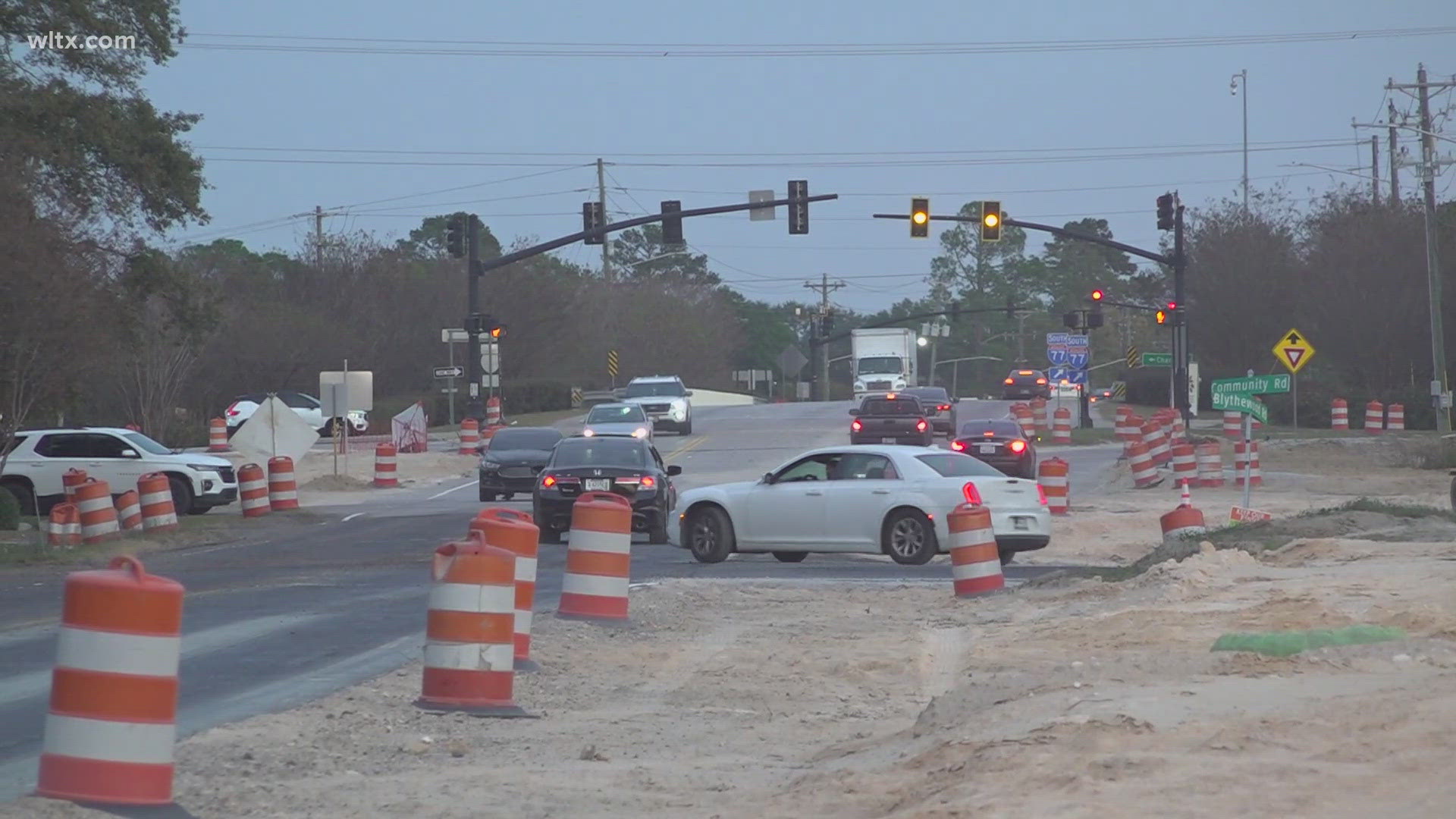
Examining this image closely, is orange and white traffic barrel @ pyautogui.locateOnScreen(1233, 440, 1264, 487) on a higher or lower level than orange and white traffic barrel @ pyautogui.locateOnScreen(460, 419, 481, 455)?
lower

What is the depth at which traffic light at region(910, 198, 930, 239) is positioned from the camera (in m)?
43.4

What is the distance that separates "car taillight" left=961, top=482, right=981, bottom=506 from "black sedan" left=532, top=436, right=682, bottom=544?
218 inches

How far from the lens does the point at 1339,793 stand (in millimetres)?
6219

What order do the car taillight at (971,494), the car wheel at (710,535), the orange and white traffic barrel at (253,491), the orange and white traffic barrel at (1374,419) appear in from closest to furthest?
the car taillight at (971,494) < the car wheel at (710,535) < the orange and white traffic barrel at (253,491) < the orange and white traffic barrel at (1374,419)

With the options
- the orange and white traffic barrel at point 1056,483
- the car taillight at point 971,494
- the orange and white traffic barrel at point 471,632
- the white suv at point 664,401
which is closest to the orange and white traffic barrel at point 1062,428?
the white suv at point 664,401

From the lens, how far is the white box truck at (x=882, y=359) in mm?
69750

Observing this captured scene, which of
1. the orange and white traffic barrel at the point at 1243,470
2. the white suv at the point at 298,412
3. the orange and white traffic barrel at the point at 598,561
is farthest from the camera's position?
the white suv at the point at 298,412

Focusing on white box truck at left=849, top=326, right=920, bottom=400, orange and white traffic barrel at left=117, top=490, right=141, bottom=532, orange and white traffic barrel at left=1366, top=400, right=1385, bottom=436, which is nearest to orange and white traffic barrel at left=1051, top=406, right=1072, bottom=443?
orange and white traffic barrel at left=1366, top=400, right=1385, bottom=436

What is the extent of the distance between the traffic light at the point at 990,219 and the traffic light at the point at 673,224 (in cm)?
750

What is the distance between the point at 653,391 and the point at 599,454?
32701 millimetres

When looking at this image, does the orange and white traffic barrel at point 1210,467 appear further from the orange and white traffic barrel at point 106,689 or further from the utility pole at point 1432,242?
the orange and white traffic barrel at point 106,689

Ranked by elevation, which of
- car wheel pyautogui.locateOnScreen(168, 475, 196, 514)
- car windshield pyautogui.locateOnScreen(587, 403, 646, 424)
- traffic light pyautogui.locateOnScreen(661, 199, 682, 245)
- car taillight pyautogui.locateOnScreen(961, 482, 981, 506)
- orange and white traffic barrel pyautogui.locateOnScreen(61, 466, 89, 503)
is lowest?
car wheel pyautogui.locateOnScreen(168, 475, 196, 514)

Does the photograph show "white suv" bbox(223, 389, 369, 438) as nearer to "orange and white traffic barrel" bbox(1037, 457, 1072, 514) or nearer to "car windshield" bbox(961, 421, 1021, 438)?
"car windshield" bbox(961, 421, 1021, 438)

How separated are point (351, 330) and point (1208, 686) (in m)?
66.7
